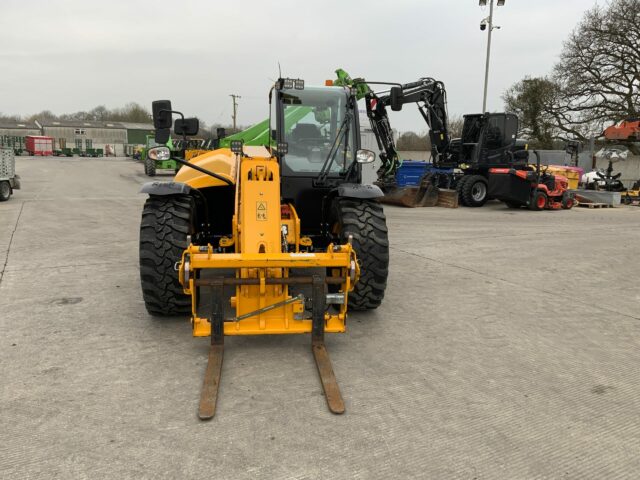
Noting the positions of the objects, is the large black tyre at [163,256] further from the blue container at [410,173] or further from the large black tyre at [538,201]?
the blue container at [410,173]

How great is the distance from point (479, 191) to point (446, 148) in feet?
5.91

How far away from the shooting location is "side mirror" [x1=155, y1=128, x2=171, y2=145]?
452cm

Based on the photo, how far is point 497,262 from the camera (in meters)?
7.76

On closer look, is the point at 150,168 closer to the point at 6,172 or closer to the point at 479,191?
the point at 6,172

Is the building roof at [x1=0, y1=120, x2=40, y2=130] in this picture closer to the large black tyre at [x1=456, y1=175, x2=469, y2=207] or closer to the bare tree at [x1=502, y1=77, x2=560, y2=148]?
the bare tree at [x1=502, y1=77, x2=560, y2=148]

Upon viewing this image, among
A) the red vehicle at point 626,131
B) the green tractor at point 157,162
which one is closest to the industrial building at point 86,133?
the green tractor at point 157,162

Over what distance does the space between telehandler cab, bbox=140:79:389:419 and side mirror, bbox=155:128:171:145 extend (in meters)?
0.02

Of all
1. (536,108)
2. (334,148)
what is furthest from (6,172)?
(536,108)

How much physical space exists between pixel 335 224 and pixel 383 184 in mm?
12419

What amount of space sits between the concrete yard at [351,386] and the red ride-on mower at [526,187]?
9.59 m

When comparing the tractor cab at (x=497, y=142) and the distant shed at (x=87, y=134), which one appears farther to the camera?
the distant shed at (x=87, y=134)

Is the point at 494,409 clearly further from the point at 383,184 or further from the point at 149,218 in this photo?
the point at 383,184

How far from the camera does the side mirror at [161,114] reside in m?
4.47

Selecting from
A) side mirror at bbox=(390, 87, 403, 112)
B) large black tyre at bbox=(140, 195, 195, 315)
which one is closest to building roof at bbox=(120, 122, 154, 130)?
side mirror at bbox=(390, 87, 403, 112)
